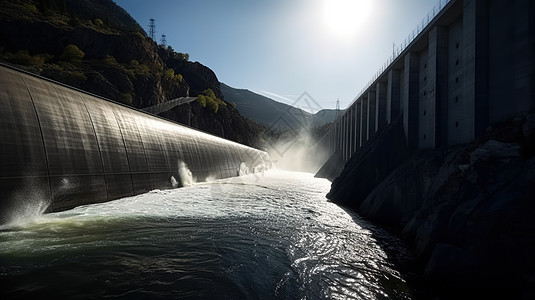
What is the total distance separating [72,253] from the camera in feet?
22.3

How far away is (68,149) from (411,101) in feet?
84.8

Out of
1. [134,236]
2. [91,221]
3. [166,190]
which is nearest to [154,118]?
[166,190]

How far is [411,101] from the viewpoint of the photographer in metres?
22.3

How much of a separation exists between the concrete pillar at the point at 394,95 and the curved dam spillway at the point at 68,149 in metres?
23.7

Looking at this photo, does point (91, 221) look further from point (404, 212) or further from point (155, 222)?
point (404, 212)

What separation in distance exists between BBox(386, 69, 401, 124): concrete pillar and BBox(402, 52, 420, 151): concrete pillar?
377 cm

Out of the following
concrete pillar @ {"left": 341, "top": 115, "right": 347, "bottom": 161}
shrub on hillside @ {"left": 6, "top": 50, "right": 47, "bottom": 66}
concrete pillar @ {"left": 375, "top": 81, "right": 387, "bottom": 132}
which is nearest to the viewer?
concrete pillar @ {"left": 375, "top": 81, "right": 387, "bottom": 132}

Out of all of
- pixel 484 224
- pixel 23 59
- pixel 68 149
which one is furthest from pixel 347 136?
pixel 23 59

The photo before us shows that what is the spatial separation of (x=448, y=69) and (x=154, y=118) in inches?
→ 998

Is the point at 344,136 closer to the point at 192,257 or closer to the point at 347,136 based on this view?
the point at 347,136

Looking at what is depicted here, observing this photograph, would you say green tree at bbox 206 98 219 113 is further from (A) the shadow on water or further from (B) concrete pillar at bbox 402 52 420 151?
(A) the shadow on water

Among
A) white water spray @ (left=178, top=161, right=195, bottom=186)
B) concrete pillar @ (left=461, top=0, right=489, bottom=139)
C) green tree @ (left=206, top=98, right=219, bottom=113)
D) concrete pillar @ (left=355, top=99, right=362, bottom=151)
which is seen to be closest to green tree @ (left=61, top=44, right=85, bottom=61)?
green tree @ (left=206, top=98, right=219, bottom=113)

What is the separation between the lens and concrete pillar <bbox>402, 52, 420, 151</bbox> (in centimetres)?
2191

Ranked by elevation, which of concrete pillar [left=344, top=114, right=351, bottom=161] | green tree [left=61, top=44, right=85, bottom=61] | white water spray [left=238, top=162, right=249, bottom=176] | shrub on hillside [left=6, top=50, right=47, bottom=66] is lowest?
white water spray [left=238, top=162, right=249, bottom=176]
